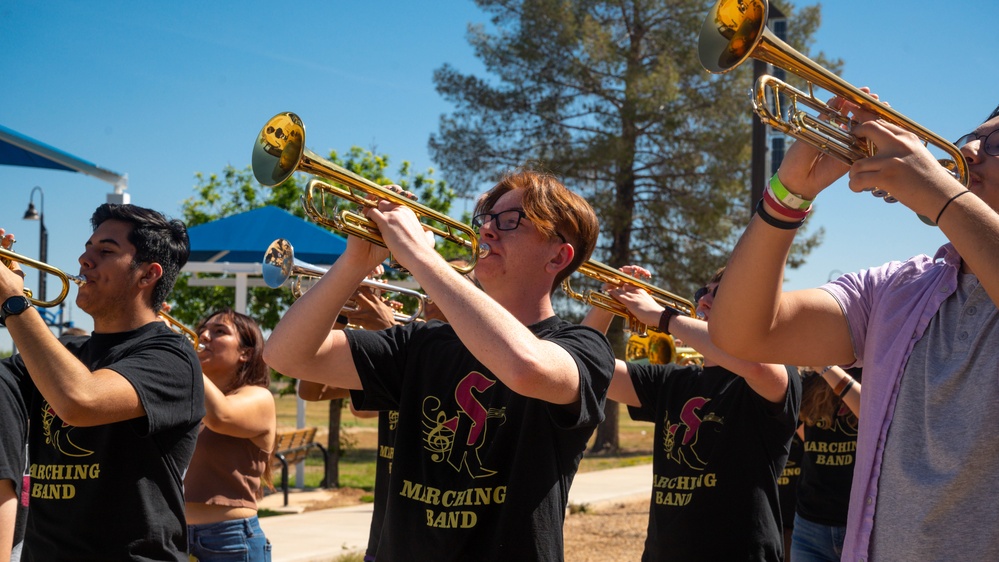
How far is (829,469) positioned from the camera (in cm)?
510

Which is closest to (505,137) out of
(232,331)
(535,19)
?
(535,19)

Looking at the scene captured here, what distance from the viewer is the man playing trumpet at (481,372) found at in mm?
2510

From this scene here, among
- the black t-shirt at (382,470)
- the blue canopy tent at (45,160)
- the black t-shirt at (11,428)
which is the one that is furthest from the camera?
the blue canopy tent at (45,160)

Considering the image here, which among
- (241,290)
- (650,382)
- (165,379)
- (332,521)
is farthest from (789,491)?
(241,290)

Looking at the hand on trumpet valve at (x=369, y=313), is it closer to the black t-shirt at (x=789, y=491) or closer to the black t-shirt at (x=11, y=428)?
the black t-shirt at (x=11, y=428)

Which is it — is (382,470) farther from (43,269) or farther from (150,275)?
(43,269)

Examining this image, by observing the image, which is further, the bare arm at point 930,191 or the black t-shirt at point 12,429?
the black t-shirt at point 12,429

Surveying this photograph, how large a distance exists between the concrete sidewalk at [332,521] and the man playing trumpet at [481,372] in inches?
194

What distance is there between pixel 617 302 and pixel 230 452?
2037mm

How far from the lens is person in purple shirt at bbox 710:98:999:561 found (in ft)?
6.57

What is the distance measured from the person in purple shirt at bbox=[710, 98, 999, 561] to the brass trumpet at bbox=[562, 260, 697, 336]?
1778 millimetres

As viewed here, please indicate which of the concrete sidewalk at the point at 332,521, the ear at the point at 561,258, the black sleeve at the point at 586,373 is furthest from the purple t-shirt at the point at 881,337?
the concrete sidewalk at the point at 332,521

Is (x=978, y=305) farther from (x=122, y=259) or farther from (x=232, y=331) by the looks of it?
(x=232, y=331)

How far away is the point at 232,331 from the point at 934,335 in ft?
12.2
